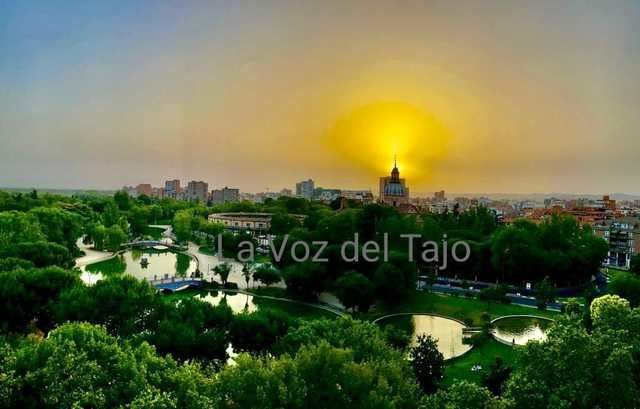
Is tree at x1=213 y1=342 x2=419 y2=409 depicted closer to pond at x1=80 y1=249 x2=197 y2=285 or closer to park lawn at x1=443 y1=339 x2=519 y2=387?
park lawn at x1=443 y1=339 x2=519 y2=387

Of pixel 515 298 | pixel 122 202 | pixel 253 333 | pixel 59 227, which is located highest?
pixel 122 202

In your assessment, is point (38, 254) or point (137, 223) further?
point (137, 223)

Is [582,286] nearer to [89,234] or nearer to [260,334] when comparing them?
[260,334]

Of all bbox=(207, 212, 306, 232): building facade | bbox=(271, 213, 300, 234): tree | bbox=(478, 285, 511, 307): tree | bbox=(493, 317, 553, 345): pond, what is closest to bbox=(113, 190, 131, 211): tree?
bbox=(207, 212, 306, 232): building facade

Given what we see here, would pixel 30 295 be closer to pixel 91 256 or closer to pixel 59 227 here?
pixel 59 227

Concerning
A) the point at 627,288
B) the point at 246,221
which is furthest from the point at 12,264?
the point at 246,221

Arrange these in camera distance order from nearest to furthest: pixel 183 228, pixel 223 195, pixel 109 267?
pixel 109 267
pixel 183 228
pixel 223 195
